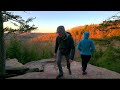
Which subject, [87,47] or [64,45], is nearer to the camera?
[64,45]

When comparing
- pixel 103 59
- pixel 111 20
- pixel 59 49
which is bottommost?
pixel 103 59

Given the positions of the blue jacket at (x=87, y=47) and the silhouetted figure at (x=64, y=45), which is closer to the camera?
the silhouetted figure at (x=64, y=45)

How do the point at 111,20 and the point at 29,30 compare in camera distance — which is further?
the point at 111,20

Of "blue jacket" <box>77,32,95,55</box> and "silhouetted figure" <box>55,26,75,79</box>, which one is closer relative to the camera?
"silhouetted figure" <box>55,26,75,79</box>

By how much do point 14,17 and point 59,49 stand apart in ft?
9.44
